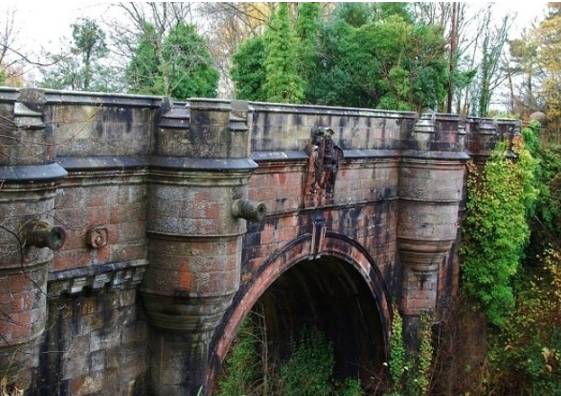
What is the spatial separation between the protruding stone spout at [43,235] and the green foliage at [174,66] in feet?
54.8

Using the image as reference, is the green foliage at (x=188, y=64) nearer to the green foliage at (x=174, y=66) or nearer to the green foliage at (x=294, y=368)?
the green foliage at (x=174, y=66)

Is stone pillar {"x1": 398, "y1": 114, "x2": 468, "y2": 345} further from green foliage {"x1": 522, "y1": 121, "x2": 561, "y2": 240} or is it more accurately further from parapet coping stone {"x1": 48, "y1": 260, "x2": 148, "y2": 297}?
parapet coping stone {"x1": 48, "y1": 260, "x2": 148, "y2": 297}

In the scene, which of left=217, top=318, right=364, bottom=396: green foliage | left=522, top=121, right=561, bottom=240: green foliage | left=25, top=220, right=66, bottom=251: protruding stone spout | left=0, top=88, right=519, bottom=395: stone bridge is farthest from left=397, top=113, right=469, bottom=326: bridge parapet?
left=25, top=220, right=66, bottom=251: protruding stone spout

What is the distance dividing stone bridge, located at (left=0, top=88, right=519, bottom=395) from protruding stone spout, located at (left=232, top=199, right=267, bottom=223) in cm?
2

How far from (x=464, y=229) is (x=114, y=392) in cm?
1066

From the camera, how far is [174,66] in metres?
25.4

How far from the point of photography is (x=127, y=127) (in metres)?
10.0

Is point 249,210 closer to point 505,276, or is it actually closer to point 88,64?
point 505,276

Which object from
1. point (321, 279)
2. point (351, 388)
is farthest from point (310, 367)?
point (321, 279)

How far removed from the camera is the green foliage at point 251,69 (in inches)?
1070

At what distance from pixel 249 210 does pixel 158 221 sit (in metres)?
Answer: 1.07

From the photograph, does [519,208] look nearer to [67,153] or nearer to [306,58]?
[306,58]

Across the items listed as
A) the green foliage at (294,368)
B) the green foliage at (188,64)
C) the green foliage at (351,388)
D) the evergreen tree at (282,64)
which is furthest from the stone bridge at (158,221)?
the green foliage at (188,64)

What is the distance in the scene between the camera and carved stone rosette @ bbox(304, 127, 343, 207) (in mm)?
13617
